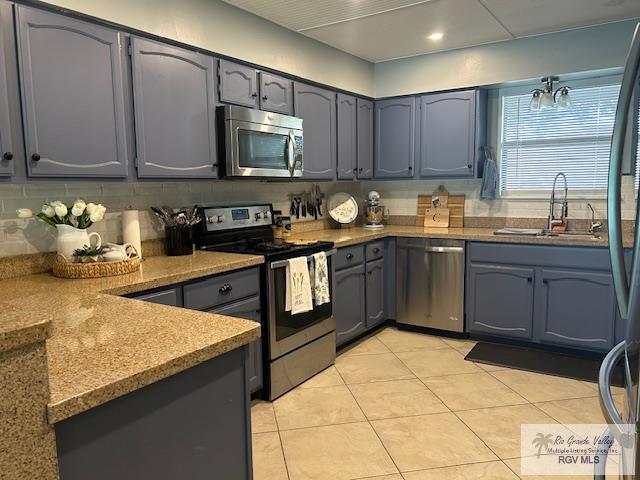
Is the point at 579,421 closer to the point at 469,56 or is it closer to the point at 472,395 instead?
the point at 472,395

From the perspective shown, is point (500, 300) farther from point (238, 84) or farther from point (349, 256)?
point (238, 84)

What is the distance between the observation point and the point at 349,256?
3670mm

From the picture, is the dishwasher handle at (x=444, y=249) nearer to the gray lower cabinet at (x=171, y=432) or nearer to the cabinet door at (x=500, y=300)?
the cabinet door at (x=500, y=300)

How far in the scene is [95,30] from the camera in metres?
2.26

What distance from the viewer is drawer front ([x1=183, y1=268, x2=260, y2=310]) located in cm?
240

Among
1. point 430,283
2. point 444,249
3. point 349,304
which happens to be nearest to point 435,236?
point 444,249

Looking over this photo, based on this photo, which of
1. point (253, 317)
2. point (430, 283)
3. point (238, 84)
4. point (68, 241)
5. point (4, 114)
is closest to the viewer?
point (4, 114)

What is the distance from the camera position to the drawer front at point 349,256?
3561 mm

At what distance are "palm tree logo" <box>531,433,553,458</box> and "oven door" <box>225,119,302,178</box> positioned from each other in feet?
7.23

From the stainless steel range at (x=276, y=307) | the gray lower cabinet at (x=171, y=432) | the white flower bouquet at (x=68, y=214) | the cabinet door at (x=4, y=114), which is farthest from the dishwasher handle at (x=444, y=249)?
the cabinet door at (x=4, y=114)

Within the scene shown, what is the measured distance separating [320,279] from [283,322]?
0.41 meters

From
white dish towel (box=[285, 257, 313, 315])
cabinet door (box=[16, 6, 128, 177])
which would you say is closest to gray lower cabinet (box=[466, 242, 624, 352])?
white dish towel (box=[285, 257, 313, 315])

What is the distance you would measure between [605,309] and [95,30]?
11.8 ft

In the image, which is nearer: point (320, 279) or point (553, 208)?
point (320, 279)
